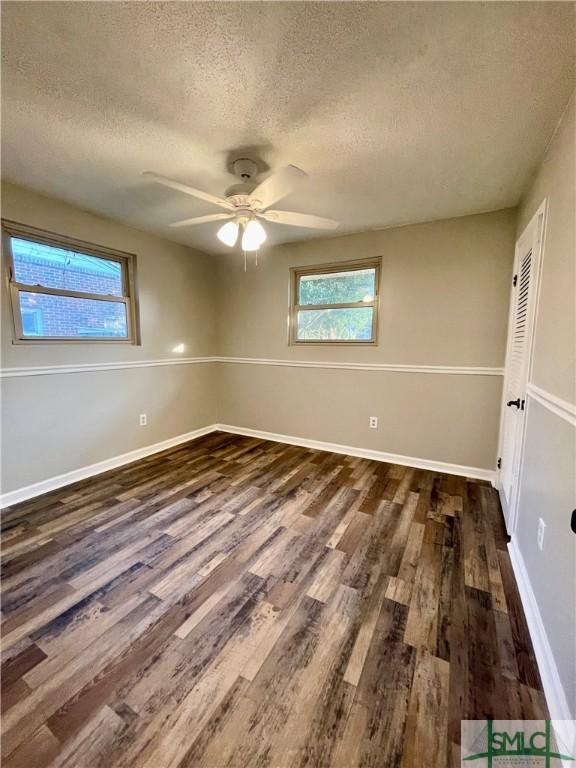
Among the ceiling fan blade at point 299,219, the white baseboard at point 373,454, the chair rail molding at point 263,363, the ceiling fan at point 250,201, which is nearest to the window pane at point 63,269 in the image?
the chair rail molding at point 263,363

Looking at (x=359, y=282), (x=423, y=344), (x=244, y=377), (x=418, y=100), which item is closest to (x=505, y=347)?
(x=423, y=344)

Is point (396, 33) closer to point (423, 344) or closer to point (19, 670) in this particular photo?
point (423, 344)

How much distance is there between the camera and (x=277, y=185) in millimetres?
1680

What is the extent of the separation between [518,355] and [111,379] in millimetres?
3520

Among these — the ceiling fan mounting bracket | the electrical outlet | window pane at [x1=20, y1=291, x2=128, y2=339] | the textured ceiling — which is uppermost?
the textured ceiling

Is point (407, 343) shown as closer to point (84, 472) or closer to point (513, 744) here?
point (513, 744)

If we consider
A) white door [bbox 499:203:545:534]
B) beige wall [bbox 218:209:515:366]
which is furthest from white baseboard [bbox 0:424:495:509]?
beige wall [bbox 218:209:515:366]

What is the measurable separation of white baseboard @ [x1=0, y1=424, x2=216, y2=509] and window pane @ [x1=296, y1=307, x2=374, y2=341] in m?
2.04

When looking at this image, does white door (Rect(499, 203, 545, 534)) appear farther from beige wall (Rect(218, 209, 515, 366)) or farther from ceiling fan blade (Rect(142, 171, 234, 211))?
ceiling fan blade (Rect(142, 171, 234, 211))

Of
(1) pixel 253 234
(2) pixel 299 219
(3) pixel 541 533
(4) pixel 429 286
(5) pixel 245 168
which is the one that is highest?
(5) pixel 245 168

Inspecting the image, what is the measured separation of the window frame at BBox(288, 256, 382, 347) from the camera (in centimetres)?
321

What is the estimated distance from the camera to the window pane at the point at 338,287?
328 centimetres

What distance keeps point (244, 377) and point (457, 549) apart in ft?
9.78

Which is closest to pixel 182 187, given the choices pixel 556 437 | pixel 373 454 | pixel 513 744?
pixel 556 437
